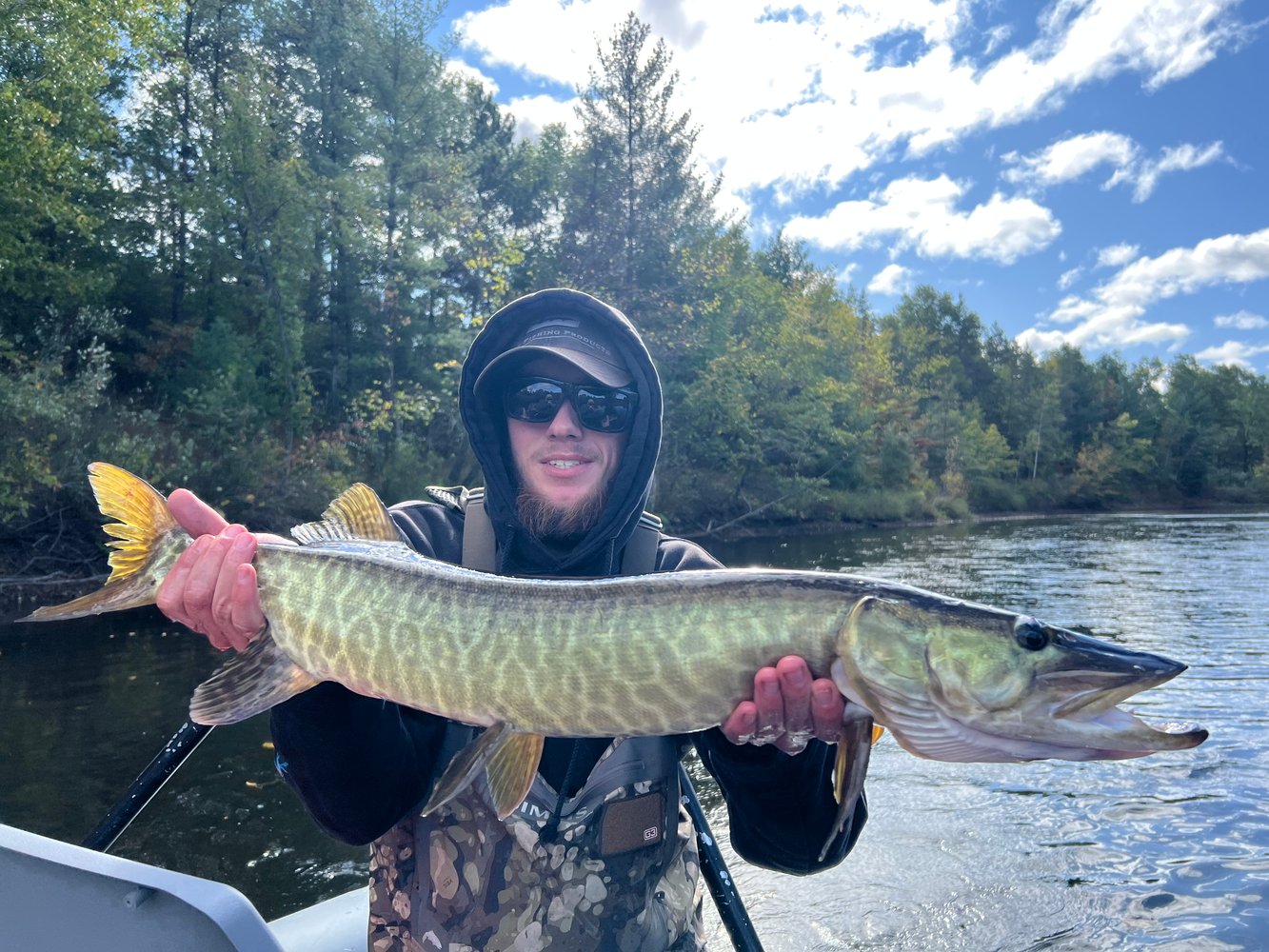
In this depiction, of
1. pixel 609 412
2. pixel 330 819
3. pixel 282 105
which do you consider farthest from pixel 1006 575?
pixel 282 105

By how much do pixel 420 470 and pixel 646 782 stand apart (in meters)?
16.0

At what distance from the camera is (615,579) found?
1973mm

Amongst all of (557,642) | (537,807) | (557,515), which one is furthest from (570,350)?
(537,807)

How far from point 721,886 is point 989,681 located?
3.59ft

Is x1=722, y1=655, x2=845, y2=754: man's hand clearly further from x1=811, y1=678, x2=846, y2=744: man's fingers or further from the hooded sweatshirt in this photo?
the hooded sweatshirt

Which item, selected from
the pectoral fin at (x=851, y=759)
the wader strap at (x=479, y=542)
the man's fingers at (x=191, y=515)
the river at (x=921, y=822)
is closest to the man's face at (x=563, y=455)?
the wader strap at (x=479, y=542)

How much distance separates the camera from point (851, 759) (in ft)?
6.00

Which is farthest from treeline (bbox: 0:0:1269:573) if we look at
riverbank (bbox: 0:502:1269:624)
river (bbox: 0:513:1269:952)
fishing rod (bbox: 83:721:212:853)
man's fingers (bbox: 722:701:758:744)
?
man's fingers (bbox: 722:701:758:744)

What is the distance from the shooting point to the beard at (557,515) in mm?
2756

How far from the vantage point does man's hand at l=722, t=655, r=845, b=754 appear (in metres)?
1.80

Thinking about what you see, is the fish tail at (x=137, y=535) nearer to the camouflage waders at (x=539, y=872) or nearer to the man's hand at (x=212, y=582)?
the man's hand at (x=212, y=582)

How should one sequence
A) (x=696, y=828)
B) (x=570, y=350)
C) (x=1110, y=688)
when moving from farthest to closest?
1. (x=570, y=350)
2. (x=696, y=828)
3. (x=1110, y=688)

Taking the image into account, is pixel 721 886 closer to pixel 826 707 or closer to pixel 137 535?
pixel 826 707

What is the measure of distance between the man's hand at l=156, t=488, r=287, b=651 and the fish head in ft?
4.65
